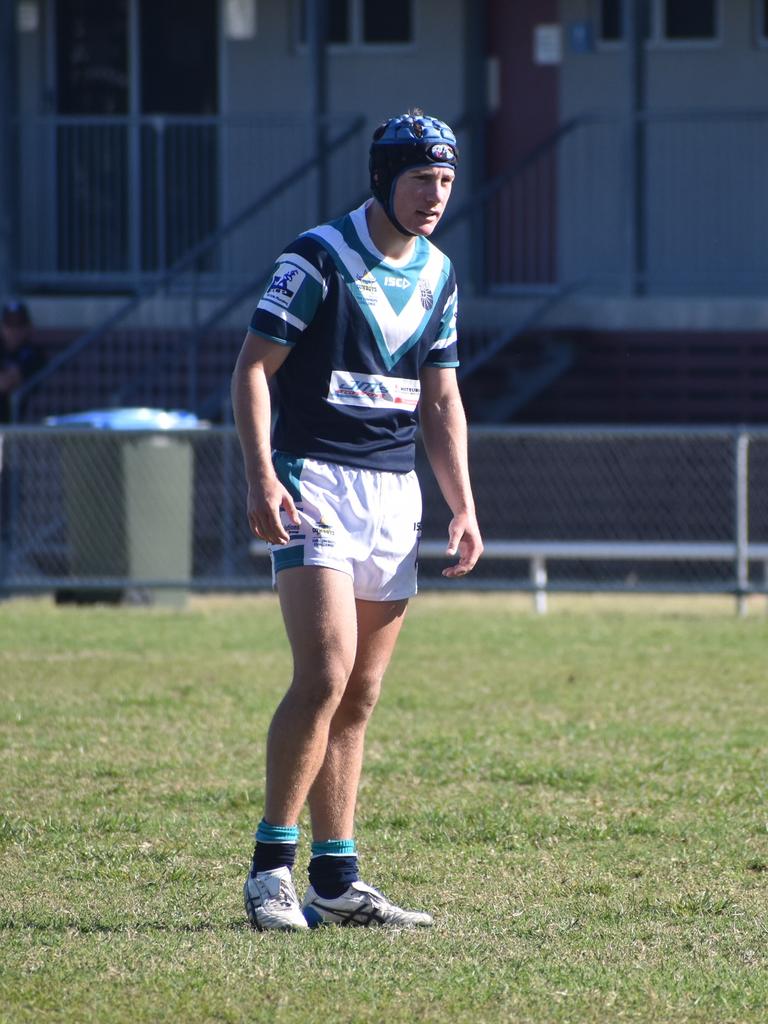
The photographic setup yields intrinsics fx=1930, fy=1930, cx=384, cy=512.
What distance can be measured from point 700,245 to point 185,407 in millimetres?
5129

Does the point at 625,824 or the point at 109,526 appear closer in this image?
the point at 625,824

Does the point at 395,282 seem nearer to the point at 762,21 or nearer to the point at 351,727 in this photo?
the point at 351,727

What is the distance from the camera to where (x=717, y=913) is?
5098mm

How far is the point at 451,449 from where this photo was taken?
5238 millimetres

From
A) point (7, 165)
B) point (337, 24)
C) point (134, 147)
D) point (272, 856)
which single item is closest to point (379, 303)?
point (272, 856)

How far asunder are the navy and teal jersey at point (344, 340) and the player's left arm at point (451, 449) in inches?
7.5

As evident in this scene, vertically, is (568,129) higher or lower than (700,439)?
higher

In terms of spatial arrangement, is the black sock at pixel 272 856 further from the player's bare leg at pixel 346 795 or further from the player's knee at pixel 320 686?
the player's knee at pixel 320 686

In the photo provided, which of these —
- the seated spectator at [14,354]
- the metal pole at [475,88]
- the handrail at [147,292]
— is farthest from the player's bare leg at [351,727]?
the metal pole at [475,88]

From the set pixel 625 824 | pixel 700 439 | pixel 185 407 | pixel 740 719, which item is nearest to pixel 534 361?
pixel 700 439

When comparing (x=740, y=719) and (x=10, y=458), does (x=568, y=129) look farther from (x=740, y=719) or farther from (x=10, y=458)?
(x=740, y=719)

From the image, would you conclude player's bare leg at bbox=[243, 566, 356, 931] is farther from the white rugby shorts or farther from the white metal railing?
the white metal railing

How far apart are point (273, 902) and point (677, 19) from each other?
14.9 meters

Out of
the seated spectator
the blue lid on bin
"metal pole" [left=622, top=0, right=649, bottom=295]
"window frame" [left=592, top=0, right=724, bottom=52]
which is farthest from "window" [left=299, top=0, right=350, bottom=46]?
the blue lid on bin
